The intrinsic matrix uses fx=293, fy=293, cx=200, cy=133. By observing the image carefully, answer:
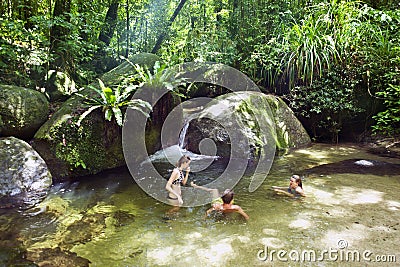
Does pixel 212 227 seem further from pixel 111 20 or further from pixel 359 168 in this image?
pixel 111 20

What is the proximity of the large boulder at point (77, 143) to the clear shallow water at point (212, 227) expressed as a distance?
1.65 feet

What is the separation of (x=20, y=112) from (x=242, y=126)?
190 inches

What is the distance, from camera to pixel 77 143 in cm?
582

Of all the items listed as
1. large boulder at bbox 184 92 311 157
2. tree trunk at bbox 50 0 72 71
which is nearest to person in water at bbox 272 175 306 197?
large boulder at bbox 184 92 311 157

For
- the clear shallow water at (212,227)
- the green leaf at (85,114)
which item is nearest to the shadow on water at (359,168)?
the clear shallow water at (212,227)

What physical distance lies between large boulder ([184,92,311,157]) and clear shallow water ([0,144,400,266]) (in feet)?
5.80

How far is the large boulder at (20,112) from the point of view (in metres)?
5.73

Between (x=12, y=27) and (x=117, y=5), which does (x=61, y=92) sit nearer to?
(x=12, y=27)

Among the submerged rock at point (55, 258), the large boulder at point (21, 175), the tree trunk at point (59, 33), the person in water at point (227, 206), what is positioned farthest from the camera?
the tree trunk at point (59, 33)

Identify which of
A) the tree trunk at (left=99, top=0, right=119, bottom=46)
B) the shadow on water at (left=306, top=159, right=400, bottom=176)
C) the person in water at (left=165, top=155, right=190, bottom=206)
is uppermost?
the tree trunk at (left=99, top=0, right=119, bottom=46)

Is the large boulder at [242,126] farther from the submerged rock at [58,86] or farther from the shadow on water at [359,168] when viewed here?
the submerged rock at [58,86]

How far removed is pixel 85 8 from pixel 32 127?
4662 millimetres

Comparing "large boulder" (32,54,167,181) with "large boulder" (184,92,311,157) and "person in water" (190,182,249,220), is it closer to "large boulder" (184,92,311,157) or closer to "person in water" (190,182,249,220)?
"large boulder" (184,92,311,157)

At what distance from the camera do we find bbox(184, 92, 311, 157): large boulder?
7.10 metres
